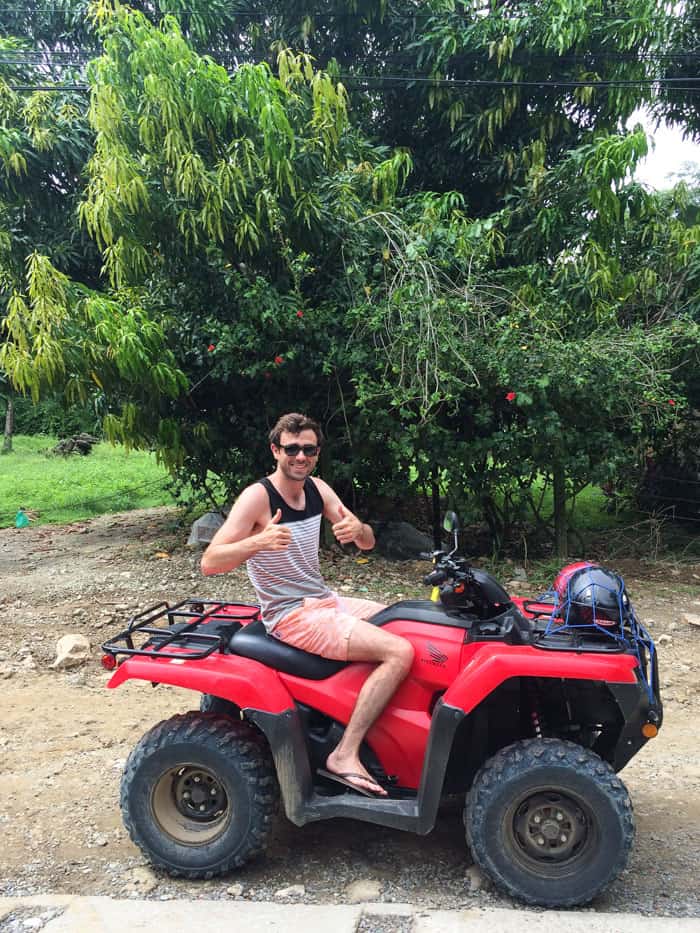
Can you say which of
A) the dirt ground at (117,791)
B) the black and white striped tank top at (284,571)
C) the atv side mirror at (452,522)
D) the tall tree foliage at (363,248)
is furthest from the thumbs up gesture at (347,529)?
the tall tree foliage at (363,248)

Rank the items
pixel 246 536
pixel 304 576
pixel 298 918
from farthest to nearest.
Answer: pixel 304 576 → pixel 246 536 → pixel 298 918

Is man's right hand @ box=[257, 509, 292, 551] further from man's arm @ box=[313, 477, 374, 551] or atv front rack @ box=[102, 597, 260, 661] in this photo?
atv front rack @ box=[102, 597, 260, 661]

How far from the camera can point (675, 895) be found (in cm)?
272

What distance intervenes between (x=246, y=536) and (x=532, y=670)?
45.2 inches

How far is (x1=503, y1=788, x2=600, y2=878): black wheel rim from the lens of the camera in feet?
8.57

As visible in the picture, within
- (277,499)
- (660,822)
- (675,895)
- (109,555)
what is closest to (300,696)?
(277,499)

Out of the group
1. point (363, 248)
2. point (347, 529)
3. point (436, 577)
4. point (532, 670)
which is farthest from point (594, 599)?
point (363, 248)

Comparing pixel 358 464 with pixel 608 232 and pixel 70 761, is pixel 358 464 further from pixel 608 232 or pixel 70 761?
pixel 70 761

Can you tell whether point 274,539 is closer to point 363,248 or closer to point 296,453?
point 296,453

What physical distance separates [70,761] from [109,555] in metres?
4.46

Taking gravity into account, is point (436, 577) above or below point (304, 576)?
above

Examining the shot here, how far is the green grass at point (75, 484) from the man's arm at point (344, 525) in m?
7.36

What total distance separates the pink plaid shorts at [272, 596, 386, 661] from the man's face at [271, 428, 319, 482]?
0.51 metres

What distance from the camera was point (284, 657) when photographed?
9.49 feet
